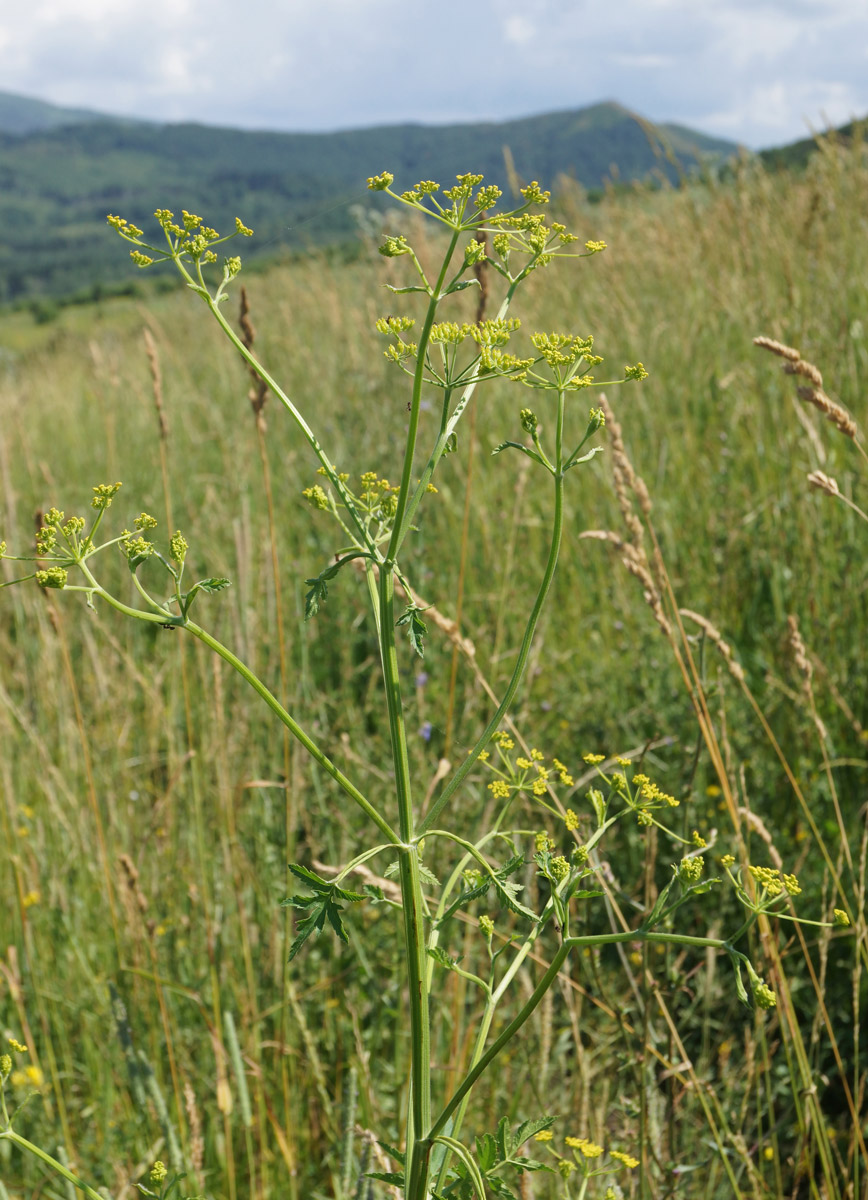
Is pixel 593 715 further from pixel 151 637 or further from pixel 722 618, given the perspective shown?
pixel 151 637

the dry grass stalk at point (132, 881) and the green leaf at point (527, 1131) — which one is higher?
the green leaf at point (527, 1131)

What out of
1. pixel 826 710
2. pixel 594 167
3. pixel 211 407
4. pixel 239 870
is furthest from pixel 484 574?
pixel 594 167

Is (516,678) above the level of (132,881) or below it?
→ above

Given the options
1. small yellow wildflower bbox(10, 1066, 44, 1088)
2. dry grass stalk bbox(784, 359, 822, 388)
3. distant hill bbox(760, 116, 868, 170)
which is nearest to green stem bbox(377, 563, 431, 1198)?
dry grass stalk bbox(784, 359, 822, 388)

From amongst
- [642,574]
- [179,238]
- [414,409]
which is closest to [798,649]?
[642,574]

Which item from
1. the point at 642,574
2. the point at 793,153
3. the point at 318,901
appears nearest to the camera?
the point at 318,901

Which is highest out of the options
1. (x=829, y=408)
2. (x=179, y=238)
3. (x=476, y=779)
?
(x=179, y=238)

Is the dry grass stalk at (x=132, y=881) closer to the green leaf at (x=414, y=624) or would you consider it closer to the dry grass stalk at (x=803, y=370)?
the green leaf at (x=414, y=624)

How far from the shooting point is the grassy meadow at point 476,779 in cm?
154

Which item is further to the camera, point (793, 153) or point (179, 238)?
point (793, 153)

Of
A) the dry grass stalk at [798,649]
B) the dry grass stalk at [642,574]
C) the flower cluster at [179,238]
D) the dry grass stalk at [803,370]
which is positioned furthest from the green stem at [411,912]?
the dry grass stalk at [803,370]

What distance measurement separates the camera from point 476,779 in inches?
85.4

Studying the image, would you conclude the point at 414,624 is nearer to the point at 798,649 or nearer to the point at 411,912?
the point at 411,912

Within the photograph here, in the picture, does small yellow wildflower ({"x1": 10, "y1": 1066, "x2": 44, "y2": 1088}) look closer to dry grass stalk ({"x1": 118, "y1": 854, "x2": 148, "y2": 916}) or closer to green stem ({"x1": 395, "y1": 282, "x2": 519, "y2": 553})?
dry grass stalk ({"x1": 118, "y1": 854, "x2": 148, "y2": 916})
